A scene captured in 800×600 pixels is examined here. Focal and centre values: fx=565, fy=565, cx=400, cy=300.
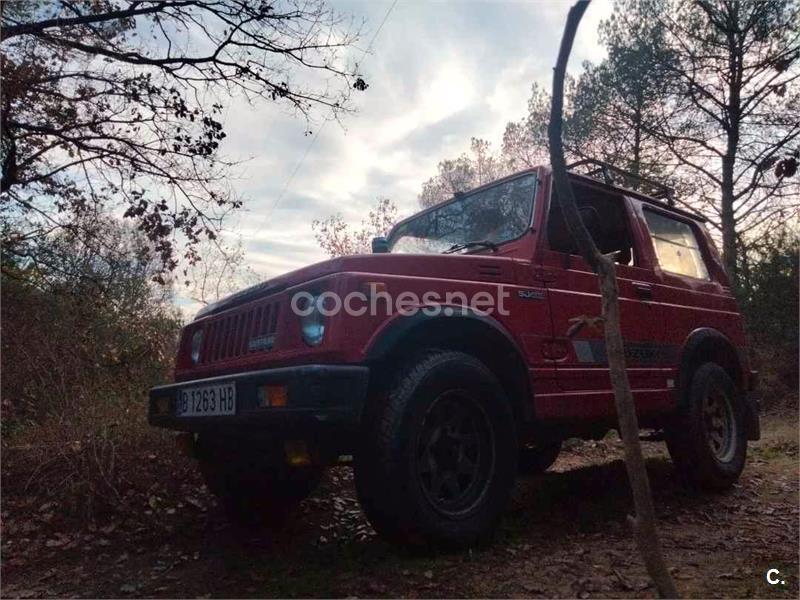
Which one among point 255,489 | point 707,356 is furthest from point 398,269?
point 707,356

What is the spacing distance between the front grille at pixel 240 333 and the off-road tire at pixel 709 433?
3.14 metres

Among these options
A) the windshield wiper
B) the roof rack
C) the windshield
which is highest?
the roof rack

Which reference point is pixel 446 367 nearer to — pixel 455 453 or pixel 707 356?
pixel 455 453

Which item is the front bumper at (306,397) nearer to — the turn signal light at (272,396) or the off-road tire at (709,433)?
the turn signal light at (272,396)

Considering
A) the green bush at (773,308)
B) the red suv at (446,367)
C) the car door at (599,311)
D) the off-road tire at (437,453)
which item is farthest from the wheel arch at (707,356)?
the green bush at (773,308)

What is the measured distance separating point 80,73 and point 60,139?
727 mm

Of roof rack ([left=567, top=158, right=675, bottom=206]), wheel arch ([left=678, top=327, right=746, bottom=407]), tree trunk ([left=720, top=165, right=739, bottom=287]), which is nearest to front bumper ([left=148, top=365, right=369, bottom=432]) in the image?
roof rack ([left=567, top=158, right=675, bottom=206])

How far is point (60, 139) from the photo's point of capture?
19.9ft

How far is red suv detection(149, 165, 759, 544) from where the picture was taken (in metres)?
2.52

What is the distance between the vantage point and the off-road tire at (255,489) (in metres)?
3.22

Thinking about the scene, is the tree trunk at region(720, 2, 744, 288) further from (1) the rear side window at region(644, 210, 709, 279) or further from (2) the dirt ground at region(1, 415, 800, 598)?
(2) the dirt ground at region(1, 415, 800, 598)

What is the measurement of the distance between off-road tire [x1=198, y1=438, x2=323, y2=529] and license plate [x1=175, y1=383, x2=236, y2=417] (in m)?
0.38

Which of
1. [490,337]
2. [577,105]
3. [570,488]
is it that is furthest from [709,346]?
[577,105]

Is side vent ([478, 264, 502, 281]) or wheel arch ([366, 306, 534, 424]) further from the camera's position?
side vent ([478, 264, 502, 281])
